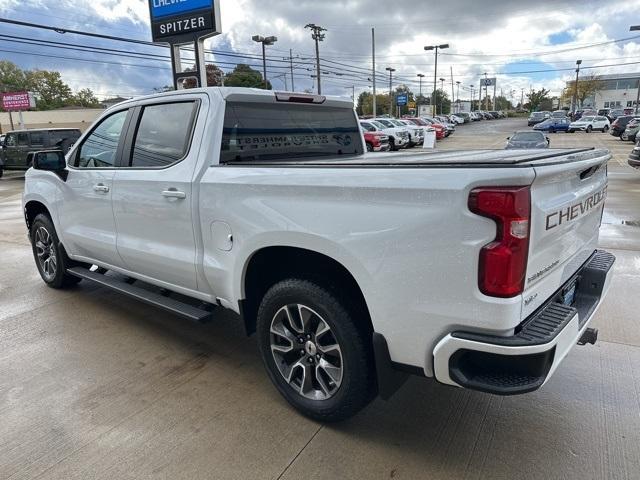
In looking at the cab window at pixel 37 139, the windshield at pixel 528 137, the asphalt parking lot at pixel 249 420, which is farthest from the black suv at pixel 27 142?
the windshield at pixel 528 137

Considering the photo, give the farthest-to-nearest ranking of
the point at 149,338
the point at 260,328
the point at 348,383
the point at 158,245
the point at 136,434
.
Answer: the point at 149,338, the point at 158,245, the point at 260,328, the point at 136,434, the point at 348,383

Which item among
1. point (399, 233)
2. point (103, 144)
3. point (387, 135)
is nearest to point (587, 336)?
point (399, 233)

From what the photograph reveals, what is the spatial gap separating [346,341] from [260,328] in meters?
0.69

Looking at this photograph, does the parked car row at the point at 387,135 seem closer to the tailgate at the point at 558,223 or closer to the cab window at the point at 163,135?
the cab window at the point at 163,135

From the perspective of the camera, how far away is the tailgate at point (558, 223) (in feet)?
6.81

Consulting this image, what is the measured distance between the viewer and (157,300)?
374 cm

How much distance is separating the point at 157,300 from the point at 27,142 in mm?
18833

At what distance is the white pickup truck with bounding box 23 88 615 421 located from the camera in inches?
79.9

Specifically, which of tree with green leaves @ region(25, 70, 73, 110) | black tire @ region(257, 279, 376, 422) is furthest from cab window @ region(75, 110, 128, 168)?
tree with green leaves @ region(25, 70, 73, 110)

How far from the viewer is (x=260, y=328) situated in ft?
9.87

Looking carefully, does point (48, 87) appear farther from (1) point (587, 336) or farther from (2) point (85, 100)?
(1) point (587, 336)

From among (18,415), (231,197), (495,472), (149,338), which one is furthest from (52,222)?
(495,472)

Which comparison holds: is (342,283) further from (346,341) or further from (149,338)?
(149,338)

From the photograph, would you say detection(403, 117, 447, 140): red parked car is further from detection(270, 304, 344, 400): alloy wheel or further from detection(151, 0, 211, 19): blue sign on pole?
detection(270, 304, 344, 400): alloy wheel
